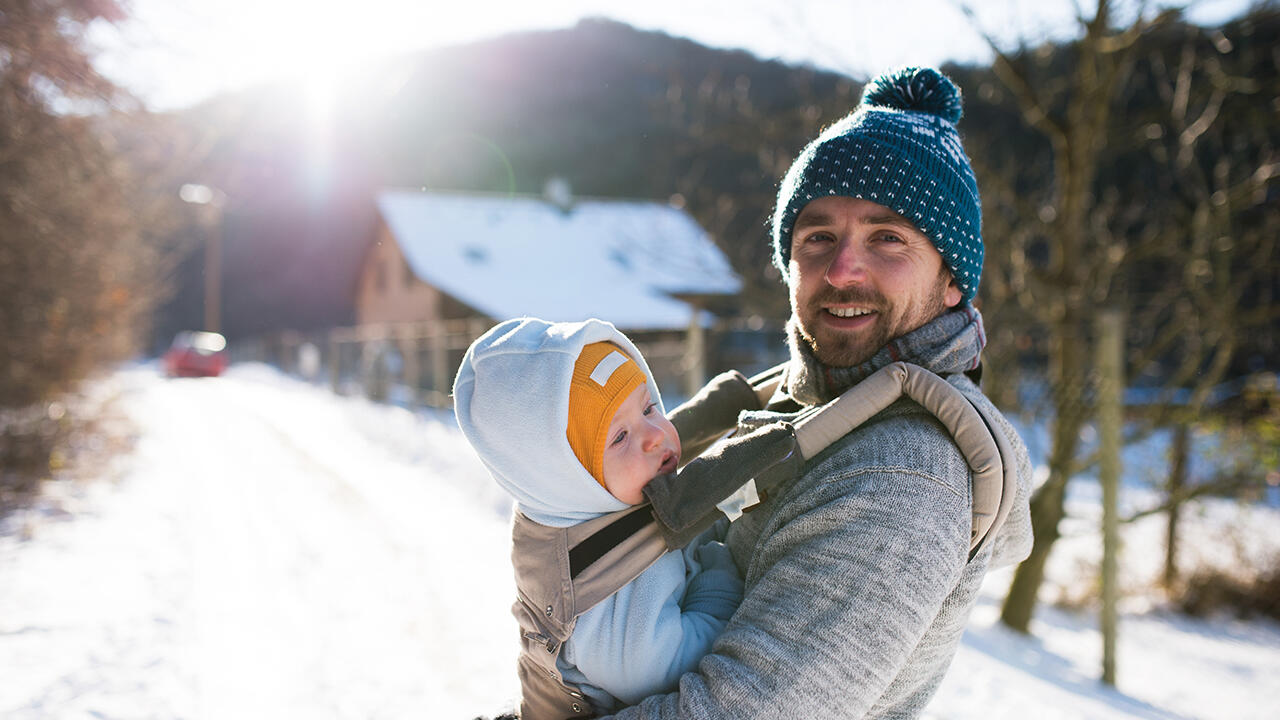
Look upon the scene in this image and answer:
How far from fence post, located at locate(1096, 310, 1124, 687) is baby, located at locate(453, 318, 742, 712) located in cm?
427

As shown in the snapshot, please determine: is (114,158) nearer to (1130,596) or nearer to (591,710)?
(591,710)

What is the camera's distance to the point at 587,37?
9961 millimetres

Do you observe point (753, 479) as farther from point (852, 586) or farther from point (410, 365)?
point (410, 365)

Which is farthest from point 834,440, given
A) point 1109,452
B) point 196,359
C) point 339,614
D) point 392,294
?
point 196,359

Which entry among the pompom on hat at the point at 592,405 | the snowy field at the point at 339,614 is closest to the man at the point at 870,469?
the pompom on hat at the point at 592,405

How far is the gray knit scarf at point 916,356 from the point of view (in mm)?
1705

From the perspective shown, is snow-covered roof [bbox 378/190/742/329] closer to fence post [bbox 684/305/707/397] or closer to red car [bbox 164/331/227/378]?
red car [bbox 164/331/227/378]

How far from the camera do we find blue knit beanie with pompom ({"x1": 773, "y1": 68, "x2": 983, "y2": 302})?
173 cm

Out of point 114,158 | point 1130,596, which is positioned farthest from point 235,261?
point 1130,596

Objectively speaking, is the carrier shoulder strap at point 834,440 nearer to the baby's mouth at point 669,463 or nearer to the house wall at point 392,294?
the baby's mouth at point 669,463

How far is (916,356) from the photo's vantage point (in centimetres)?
170

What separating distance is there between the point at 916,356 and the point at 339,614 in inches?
169

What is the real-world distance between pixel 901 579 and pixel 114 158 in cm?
946

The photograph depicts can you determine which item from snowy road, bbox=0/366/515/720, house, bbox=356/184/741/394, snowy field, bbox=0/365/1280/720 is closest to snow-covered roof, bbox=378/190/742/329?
house, bbox=356/184/741/394
